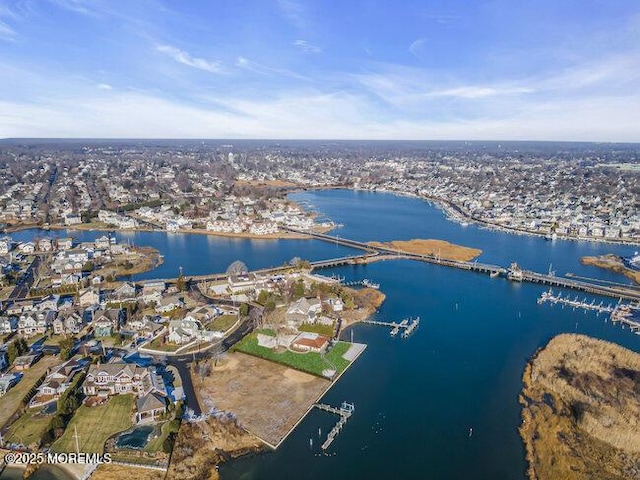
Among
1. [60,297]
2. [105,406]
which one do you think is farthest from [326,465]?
[60,297]

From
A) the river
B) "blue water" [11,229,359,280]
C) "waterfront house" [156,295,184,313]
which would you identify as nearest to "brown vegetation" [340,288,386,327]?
the river

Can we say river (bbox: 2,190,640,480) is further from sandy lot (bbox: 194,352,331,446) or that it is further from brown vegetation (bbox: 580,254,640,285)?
brown vegetation (bbox: 580,254,640,285)

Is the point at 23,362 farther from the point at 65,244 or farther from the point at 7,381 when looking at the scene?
the point at 65,244

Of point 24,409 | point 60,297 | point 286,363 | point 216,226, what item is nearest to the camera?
point 24,409

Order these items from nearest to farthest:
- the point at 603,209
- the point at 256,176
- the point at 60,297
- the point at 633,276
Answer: the point at 60,297, the point at 633,276, the point at 603,209, the point at 256,176

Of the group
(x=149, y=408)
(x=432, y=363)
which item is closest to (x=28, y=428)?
(x=149, y=408)

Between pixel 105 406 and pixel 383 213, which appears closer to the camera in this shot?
pixel 105 406

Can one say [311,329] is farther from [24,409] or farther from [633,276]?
[633,276]
